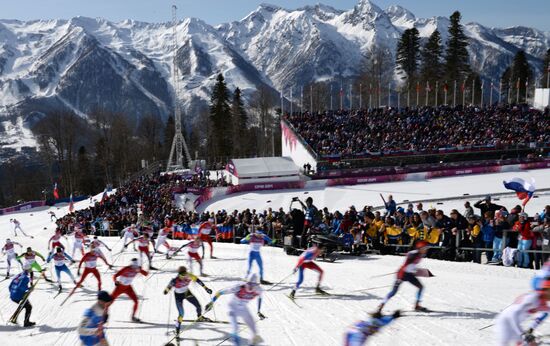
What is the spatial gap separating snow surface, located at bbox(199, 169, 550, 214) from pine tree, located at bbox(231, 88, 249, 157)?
1424 inches

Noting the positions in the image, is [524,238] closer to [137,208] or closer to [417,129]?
[137,208]

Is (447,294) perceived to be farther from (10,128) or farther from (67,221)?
(10,128)

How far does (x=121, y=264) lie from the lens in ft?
61.6

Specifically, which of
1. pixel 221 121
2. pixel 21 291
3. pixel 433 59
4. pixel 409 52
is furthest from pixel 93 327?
pixel 433 59

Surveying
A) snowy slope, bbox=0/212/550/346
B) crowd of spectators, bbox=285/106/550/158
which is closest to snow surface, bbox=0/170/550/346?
snowy slope, bbox=0/212/550/346

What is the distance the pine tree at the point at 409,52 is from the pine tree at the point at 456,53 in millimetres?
5060

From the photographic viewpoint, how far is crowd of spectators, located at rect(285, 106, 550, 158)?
42531 mm

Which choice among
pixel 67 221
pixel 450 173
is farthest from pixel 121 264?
pixel 450 173

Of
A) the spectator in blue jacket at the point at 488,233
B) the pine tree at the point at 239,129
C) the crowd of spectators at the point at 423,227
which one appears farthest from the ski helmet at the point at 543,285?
the pine tree at the point at 239,129

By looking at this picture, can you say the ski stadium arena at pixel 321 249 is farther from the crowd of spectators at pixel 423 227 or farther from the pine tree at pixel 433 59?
the pine tree at pixel 433 59

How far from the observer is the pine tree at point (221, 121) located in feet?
226

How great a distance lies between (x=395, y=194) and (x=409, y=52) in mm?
51095

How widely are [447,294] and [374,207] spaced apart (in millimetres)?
15941

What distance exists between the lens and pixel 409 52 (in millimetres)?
76000
